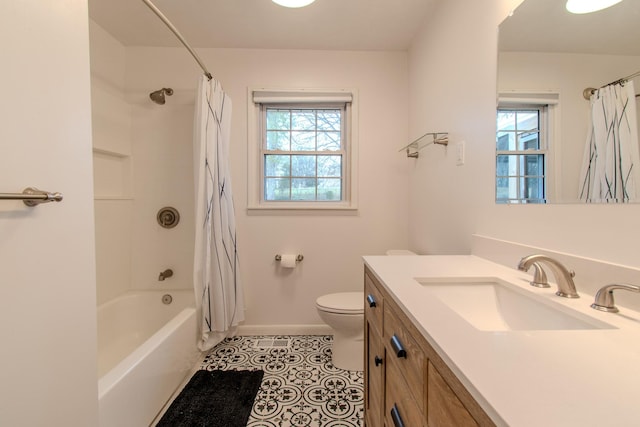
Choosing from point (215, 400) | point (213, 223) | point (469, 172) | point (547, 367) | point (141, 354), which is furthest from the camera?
point (213, 223)

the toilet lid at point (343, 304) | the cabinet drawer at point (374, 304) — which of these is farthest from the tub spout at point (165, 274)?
the cabinet drawer at point (374, 304)

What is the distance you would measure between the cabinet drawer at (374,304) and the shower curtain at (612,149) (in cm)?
70

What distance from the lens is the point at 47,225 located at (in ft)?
2.38

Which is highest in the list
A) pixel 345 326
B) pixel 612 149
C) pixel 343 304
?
pixel 612 149

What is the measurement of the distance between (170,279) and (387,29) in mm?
2519

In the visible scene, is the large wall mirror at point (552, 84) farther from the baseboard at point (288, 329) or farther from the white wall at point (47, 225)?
the baseboard at point (288, 329)

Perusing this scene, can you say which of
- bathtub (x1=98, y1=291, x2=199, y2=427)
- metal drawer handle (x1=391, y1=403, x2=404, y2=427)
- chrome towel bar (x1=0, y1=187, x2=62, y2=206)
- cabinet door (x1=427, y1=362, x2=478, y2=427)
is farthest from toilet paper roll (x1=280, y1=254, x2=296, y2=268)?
cabinet door (x1=427, y1=362, x2=478, y2=427)

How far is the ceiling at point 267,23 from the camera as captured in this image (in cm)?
163

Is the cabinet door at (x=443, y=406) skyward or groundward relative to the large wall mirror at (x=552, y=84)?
groundward

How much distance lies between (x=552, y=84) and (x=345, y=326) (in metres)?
1.48

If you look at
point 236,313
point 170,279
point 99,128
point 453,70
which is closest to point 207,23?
point 99,128

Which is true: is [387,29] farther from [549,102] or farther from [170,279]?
[170,279]

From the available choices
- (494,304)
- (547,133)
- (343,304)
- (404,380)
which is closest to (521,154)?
(547,133)

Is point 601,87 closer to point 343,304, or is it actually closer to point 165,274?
point 343,304
